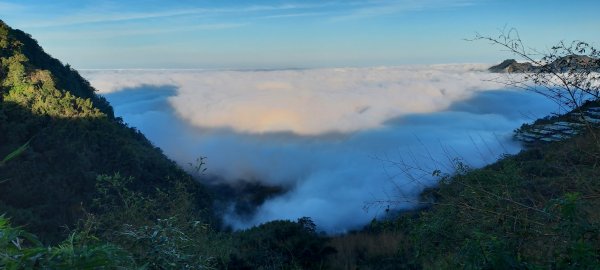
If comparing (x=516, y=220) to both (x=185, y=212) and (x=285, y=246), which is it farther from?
(x=285, y=246)

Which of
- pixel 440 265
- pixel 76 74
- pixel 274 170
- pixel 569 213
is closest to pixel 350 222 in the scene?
pixel 76 74

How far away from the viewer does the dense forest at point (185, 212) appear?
9.05ft

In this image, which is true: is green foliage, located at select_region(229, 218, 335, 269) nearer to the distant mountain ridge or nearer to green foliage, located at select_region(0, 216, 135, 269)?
the distant mountain ridge

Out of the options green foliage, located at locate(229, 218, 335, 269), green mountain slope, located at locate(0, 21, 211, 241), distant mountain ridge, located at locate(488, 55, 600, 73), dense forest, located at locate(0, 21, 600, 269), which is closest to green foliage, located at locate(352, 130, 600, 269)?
dense forest, located at locate(0, 21, 600, 269)

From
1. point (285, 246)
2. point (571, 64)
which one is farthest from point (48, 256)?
point (285, 246)

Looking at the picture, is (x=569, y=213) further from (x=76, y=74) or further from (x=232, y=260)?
(x=76, y=74)

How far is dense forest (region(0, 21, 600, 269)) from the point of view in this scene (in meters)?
2.76

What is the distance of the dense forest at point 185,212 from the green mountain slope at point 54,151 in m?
0.06

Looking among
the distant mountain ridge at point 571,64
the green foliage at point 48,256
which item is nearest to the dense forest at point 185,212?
the green foliage at point 48,256

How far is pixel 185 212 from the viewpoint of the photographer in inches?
246

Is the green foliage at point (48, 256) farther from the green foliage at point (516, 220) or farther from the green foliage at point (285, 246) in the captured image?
the green foliage at point (285, 246)

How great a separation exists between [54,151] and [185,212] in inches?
627

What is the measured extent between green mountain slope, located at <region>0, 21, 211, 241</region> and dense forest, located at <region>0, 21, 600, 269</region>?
0.06m

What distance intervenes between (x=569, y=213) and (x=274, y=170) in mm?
71594
